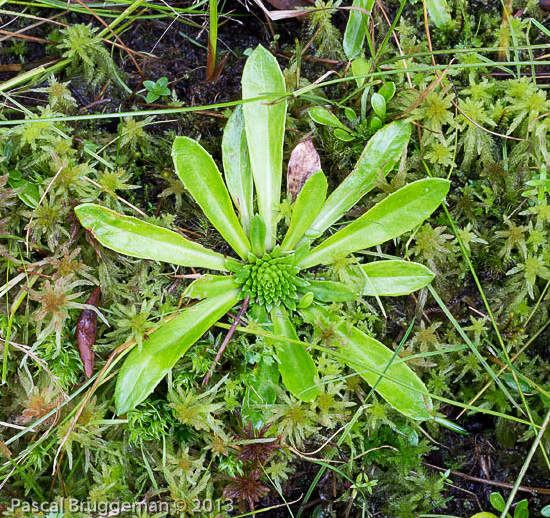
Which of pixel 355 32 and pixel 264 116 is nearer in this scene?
pixel 264 116

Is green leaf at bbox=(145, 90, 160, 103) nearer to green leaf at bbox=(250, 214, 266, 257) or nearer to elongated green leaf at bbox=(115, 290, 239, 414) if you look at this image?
green leaf at bbox=(250, 214, 266, 257)

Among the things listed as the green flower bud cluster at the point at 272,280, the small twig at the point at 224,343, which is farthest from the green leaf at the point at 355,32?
the small twig at the point at 224,343

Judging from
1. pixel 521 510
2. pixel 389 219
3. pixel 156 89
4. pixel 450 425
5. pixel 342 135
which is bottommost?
pixel 521 510

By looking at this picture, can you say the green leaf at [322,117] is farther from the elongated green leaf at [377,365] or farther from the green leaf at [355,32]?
Answer: the elongated green leaf at [377,365]

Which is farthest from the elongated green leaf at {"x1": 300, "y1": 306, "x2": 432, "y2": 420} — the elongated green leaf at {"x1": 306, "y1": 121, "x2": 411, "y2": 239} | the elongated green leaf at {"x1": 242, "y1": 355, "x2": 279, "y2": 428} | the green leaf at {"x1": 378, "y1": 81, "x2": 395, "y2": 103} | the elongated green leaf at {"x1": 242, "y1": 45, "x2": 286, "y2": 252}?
the green leaf at {"x1": 378, "y1": 81, "x2": 395, "y2": 103}

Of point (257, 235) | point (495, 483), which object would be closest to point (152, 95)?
point (257, 235)

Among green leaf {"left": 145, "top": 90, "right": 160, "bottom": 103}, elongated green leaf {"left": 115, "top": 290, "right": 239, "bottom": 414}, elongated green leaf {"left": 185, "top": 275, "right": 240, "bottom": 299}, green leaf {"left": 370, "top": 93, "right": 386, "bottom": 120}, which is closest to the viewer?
elongated green leaf {"left": 115, "top": 290, "right": 239, "bottom": 414}

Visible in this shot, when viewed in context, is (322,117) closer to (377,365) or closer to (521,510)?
(377,365)
